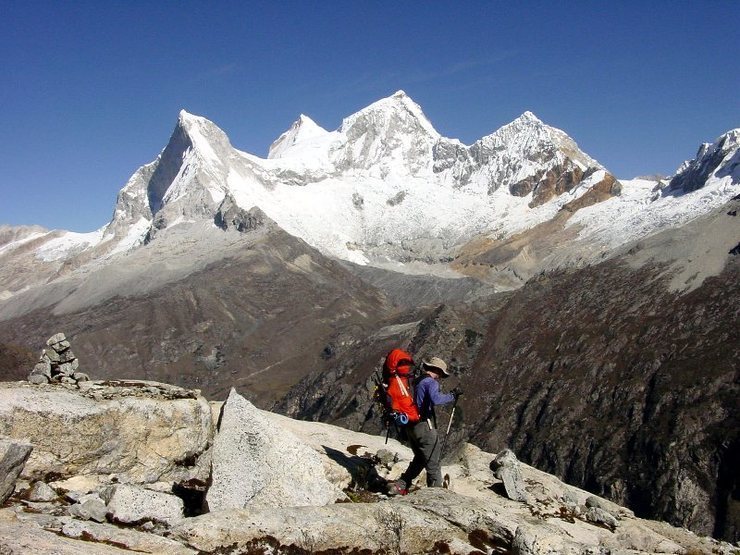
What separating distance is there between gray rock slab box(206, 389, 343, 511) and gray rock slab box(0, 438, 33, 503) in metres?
3.74

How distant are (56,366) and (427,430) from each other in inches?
488

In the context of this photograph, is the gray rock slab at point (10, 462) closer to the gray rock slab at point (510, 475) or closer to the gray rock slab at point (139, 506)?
the gray rock slab at point (139, 506)

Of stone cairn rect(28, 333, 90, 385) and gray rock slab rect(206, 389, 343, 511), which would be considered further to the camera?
stone cairn rect(28, 333, 90, 385)

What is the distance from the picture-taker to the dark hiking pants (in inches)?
676

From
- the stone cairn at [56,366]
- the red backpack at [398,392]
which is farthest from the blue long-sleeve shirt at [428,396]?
the stone cairn at [56,366]

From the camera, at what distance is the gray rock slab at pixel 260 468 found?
14.3 meters

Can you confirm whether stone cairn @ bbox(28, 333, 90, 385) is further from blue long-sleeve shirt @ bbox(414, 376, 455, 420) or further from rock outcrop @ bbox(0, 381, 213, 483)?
blue long-sleeve shirt @ bbox(414, 376, 455, 420)

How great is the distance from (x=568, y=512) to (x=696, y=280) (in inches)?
6181

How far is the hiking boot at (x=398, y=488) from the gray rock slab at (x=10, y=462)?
845 centimetres

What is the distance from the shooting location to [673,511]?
10075 cm

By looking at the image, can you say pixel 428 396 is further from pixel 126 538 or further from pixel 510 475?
pixel 126 538

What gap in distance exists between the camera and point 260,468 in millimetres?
14773

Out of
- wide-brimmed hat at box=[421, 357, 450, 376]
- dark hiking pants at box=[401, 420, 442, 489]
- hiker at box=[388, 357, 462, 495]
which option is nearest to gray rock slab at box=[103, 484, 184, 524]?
hiker at box=[388, 357, 462, 495]

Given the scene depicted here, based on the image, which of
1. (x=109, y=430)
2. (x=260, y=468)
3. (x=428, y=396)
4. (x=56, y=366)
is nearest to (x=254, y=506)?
(x=260, y=468)
